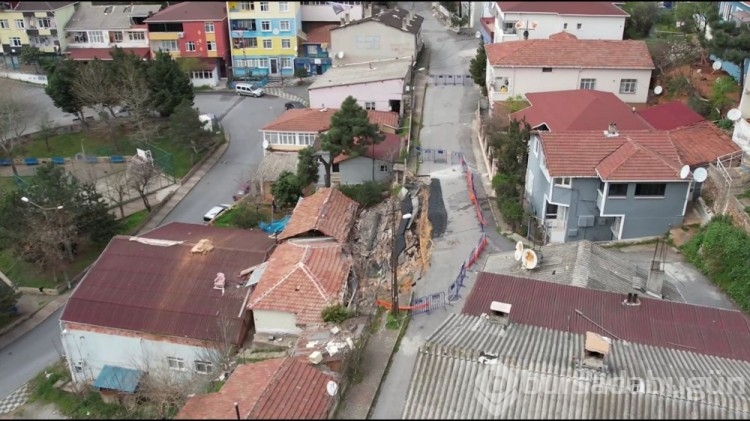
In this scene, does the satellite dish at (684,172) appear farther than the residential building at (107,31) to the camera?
No

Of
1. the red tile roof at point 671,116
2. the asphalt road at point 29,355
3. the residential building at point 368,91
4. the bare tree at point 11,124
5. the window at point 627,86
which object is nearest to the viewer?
the asphalt road at point 29,355

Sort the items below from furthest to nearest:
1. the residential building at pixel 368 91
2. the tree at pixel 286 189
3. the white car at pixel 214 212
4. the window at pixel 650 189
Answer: the residential building at pixel 368 91
the white car at pixel 214 212
the tree at pixel 286 189
the window at pixel 650 189

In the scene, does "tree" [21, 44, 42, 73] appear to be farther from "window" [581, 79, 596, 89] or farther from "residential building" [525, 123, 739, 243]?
"residential building" [525, 123, 739, 243]

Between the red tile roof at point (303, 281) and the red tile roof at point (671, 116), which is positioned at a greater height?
the red tile roof at point (671, 116)

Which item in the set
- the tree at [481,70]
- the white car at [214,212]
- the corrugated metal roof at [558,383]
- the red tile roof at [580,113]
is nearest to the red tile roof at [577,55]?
the tree at [481,70]

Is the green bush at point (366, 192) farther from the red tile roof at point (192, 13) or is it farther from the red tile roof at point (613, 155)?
the red tile roof at point (192, 13)

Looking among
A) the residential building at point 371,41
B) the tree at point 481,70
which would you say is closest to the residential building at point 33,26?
the residential building at point 371,41

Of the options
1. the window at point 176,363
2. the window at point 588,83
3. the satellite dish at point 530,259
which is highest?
the window at point 588,83
